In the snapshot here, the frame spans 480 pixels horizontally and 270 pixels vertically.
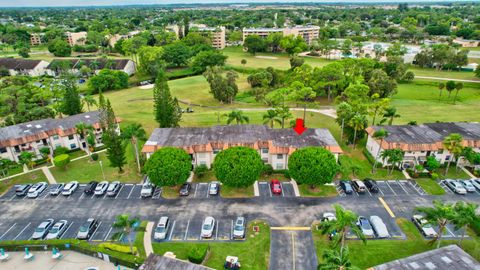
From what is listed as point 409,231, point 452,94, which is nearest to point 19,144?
point 409,231

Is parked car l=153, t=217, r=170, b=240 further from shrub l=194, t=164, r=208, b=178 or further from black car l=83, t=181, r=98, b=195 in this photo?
black car l=83, t=181, r=98, b=195

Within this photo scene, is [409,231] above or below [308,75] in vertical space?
below

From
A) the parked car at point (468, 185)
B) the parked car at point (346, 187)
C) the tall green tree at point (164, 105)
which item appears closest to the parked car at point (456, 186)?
the parked car at point (468, 185)

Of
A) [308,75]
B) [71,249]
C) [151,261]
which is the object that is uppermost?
[308,75]

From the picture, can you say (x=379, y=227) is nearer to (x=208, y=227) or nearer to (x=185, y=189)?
(x=208, y=227)

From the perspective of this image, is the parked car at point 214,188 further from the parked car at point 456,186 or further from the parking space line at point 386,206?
the parked car at point 456,186

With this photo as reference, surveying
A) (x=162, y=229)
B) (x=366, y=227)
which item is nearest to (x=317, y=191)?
(x=366, y=227)

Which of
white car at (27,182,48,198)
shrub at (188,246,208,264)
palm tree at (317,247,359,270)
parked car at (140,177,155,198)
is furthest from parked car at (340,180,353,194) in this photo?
white car at (27,182,48,198)

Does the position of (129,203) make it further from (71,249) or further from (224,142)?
(224,142)
